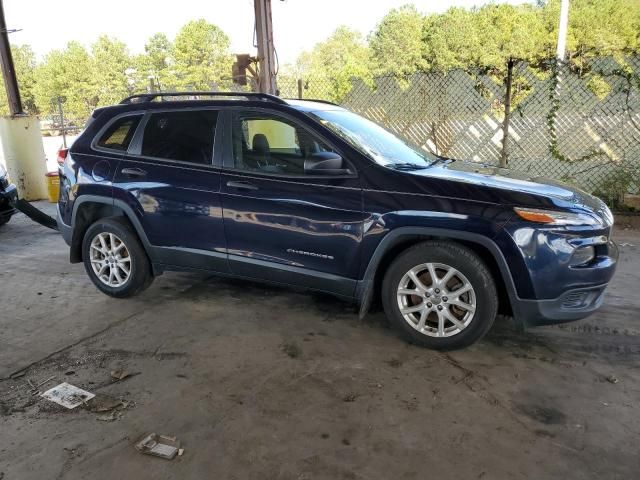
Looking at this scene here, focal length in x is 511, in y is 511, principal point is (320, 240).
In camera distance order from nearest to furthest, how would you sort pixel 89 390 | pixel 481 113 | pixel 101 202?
pixel 89 390
pixel 101 202
pixel 481 113

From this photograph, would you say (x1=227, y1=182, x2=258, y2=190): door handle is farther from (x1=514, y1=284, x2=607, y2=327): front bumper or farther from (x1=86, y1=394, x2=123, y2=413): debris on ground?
(x1=514, y1=284, x2=607, y2=327): front bumper

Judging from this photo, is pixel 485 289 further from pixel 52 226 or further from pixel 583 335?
pixel 52 226

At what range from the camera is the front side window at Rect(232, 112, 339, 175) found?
3.98 m

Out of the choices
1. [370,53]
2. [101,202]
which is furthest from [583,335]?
[370,53]

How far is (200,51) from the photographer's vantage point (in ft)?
209

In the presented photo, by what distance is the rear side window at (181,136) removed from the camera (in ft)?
13.9

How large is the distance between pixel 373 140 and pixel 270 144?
33.5 inches

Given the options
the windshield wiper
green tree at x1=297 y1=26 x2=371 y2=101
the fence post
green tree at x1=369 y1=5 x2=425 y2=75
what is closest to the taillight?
the windshield wiper

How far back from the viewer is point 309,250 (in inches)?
151

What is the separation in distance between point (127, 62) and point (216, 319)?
236 ft

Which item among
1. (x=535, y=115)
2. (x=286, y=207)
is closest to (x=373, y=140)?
(x=286, y=207)

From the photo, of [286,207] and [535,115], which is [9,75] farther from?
[535,115]

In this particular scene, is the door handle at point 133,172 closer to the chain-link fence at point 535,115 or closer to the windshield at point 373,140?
the windshield at point 373,140

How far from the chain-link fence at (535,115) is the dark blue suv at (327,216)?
409 cm
